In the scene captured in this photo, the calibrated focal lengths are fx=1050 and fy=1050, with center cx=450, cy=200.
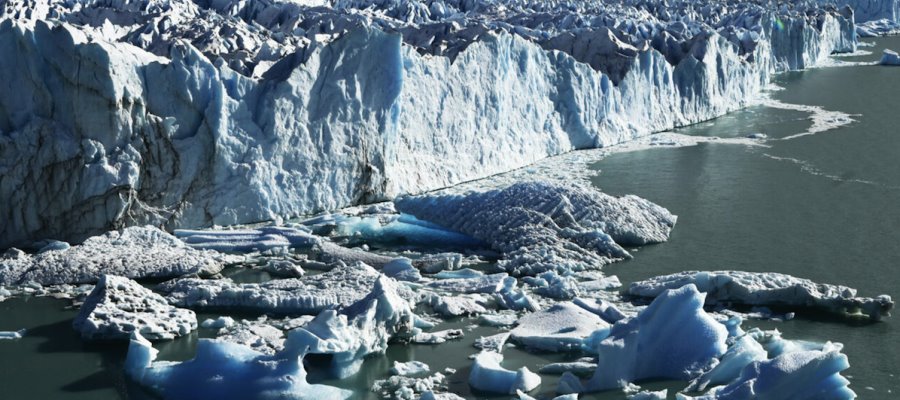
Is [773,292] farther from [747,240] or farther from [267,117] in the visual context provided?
[267,117]

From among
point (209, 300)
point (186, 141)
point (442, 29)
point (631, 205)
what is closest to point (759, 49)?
point (442, 29)

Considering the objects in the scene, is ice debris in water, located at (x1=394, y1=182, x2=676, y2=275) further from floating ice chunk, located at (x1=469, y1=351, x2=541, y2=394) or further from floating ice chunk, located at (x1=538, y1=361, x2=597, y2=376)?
floating ice chunk, located at (x1=469, y1=351, x2=541, y2=394)

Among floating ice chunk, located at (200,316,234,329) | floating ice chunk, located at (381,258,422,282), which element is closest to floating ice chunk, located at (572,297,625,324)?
floating ice chunk, located at (381,258,422,282)

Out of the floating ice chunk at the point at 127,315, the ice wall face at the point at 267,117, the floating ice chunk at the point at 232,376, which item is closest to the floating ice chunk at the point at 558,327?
the floating ice chunk at the point at 232,376

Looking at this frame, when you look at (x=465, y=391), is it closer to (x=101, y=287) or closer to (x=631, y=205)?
(x=101, y=287)

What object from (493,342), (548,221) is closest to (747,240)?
(548,221)

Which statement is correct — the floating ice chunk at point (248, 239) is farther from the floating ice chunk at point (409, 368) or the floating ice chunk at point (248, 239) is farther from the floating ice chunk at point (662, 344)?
the floating ice chunk at point (662, 344)
